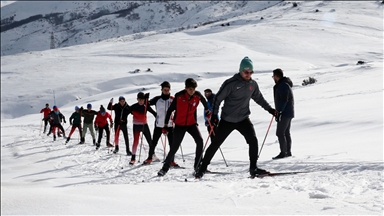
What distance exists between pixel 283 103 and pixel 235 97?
6.67 feet

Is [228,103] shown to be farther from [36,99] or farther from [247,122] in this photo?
[36,99]

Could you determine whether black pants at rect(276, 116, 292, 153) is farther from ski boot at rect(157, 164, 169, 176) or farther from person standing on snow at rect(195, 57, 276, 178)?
ski boot at rect(157, 164, 169, 176)

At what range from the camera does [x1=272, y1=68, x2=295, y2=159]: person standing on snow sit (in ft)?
24.4

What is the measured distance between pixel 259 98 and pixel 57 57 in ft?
193

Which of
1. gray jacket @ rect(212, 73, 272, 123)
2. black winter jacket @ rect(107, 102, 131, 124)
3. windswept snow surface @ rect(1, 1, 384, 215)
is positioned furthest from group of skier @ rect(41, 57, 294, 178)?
black winter jacket @ rect(107, 102, 131, 124)

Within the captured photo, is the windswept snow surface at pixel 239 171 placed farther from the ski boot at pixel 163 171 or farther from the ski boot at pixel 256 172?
the ski boot at pixel 256 172

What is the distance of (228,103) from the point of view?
5781 millimetres

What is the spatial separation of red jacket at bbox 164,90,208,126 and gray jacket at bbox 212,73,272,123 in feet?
3.04

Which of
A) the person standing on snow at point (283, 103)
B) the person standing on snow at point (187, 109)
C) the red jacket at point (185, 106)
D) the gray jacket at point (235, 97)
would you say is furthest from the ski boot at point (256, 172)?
the person standing on snow at point (283, 103)

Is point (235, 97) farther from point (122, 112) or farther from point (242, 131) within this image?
point (122, 112)

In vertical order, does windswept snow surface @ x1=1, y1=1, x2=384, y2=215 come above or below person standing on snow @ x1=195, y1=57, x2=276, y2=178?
below

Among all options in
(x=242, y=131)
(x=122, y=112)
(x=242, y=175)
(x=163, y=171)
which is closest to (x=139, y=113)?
(x=122, y=112)

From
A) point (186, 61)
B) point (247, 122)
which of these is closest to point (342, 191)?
point (247, 122)

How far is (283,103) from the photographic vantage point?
24.4 feet
